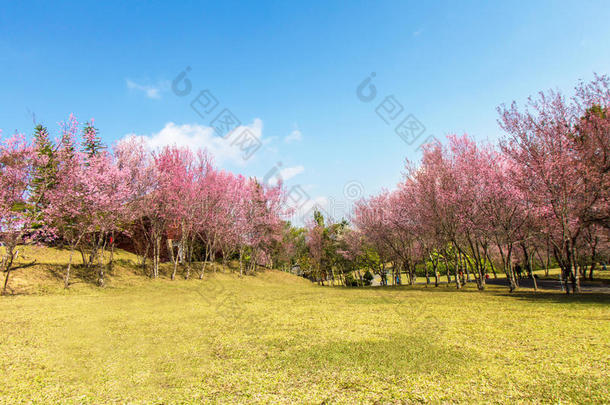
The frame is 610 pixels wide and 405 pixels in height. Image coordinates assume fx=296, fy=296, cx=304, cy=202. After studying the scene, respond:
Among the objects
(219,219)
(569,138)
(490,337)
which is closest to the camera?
(490,337)

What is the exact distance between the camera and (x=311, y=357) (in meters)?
5.80

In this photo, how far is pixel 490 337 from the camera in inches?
272

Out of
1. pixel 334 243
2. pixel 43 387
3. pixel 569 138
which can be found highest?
pixel 569 138

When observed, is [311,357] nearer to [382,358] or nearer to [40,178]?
[382,358]

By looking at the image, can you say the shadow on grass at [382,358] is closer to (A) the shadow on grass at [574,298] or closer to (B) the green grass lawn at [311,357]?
(B) the green grass lawn at [311,357]

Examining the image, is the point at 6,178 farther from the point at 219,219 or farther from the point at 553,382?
the point at 553,382

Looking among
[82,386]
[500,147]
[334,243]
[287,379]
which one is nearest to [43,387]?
[82,386]

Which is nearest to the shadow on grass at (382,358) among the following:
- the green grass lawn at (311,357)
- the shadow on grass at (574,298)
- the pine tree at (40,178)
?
the green grass lawn at (311,357)

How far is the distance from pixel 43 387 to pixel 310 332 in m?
5.35

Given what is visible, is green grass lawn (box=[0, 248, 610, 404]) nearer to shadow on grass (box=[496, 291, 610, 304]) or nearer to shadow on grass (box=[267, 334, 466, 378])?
shadow on grass (box=[267, 334, 466, 378])

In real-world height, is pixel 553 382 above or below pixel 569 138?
below

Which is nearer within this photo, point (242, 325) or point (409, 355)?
point (409, 355)

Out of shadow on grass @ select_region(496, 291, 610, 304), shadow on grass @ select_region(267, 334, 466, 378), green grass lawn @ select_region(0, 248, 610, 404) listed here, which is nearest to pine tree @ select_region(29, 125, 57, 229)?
green grass lawn @ select_region(0, 248, 610, 404)

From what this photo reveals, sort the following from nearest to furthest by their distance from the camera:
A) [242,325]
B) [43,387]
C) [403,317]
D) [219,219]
Answer: [43,387]
[242,325]
[403,317]
[219,219]
